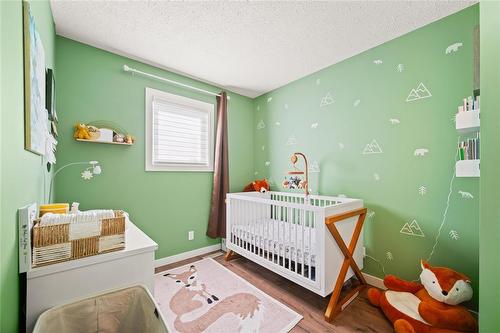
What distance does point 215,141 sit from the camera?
2.95 m

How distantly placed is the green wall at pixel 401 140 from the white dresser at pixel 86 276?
202 centimetres

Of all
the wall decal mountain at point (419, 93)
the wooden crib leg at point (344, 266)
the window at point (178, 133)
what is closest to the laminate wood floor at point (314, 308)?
the wooden crib leg at point (344, 266)

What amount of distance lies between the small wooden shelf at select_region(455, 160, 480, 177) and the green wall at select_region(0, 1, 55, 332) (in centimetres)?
236

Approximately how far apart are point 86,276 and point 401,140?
2477 mm

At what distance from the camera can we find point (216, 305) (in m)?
1.74

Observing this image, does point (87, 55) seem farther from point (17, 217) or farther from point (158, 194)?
point (17, 217)

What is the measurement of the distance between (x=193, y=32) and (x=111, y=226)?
1.71 meters

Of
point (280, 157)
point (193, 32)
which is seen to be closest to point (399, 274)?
point (280, 157)

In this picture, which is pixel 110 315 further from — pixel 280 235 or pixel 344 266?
pixel 344 266

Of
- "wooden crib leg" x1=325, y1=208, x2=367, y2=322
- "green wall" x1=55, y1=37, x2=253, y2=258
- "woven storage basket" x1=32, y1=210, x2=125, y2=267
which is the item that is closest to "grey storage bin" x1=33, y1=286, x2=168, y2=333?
"woven storage basket" x1=32, y1=210, x2=125, y2=267

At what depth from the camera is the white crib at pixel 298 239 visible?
5.31 feet

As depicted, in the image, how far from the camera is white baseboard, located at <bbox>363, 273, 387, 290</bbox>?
6.53 feet

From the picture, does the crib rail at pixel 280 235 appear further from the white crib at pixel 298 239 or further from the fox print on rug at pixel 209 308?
the fox print on rug at pixel 209 308

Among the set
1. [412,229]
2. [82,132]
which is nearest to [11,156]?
[82,132]
